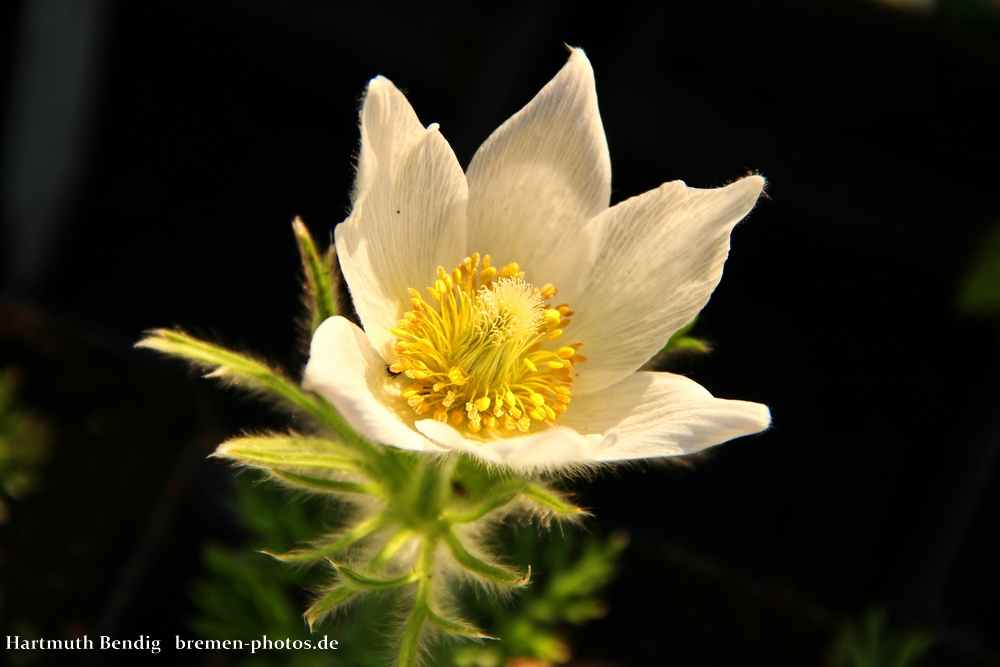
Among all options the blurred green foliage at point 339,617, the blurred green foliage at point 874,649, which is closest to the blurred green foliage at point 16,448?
the blurred green foliage at point 339,617

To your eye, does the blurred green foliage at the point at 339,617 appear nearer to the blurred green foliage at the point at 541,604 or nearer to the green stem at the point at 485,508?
the blurred green foliage at the point at 541,604

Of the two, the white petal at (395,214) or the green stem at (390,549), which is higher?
the white petal at (395,214)

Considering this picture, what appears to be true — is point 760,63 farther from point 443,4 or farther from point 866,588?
point 866,588

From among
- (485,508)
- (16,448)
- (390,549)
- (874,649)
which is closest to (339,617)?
(390,549)

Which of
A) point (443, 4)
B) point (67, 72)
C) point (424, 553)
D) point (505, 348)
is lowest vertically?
point (424, 553)

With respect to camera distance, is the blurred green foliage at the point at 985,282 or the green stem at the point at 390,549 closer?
the green stem at the point at 390,549

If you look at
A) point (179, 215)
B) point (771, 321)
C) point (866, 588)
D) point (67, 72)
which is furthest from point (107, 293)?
point (866, 588)

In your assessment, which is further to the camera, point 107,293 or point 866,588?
point 107,293
